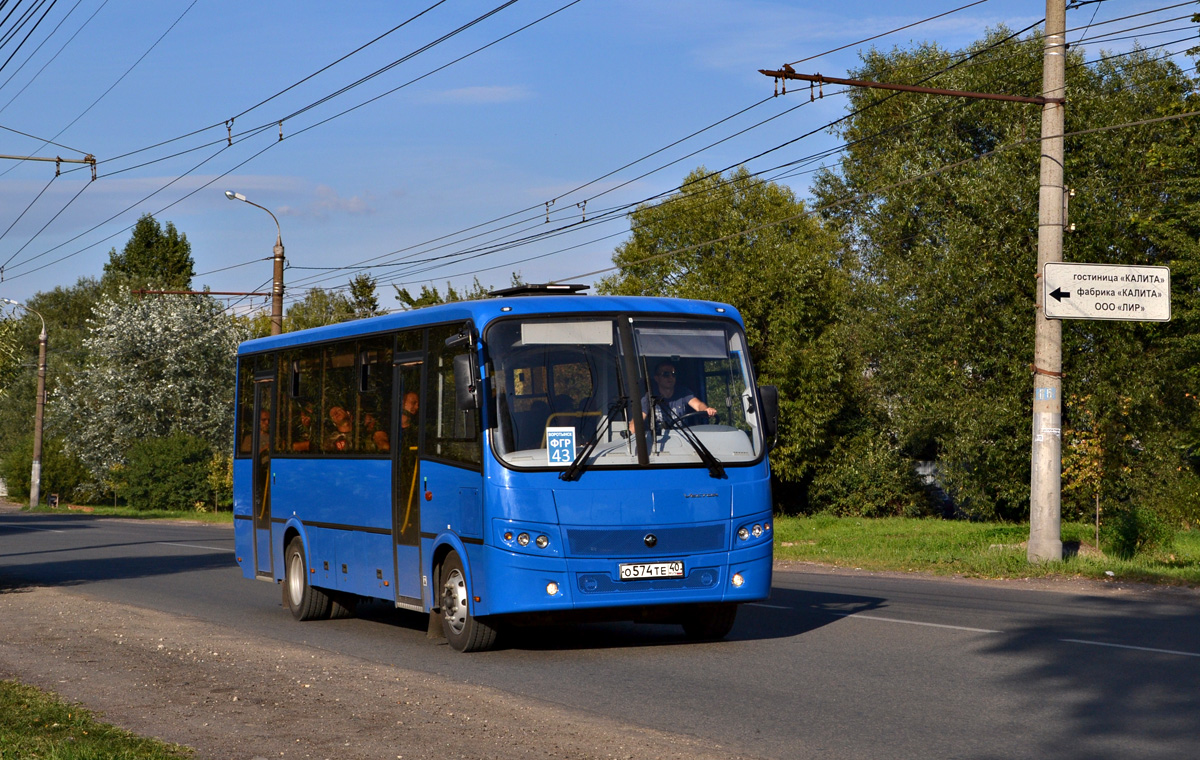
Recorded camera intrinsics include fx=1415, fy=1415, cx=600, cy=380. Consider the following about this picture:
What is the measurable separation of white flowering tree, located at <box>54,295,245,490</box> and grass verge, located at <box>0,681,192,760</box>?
177ft

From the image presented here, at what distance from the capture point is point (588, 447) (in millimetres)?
11141

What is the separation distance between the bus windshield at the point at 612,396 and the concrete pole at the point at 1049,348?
27.3ft

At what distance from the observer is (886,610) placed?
14.3 metres

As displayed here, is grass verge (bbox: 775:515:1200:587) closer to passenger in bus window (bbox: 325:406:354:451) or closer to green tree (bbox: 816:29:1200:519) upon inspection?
green tree (bbox: 816:29:1200:519)

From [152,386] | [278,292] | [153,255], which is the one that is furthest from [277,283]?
[153,255]

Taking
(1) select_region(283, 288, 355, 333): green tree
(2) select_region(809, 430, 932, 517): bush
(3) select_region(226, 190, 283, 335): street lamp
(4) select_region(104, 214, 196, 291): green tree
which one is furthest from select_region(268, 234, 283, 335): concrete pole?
(4) select_region(104, 214, 196, 291): green tree

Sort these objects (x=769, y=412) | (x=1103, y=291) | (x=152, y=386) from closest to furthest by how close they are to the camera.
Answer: (x=769, y=412), (x=1103, y=291), (x=152, y=386)

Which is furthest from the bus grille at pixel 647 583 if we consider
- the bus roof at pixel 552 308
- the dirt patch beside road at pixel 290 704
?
the bus roof at pixel 552 308

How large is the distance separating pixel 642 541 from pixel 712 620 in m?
1.42

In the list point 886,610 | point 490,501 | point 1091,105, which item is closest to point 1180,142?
point 1091,105

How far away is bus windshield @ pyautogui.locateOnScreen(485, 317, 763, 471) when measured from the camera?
11.2 m

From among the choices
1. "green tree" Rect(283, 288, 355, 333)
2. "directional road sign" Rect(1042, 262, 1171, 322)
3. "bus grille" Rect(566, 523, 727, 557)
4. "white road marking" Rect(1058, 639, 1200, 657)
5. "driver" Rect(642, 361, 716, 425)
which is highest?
"green tree" Rect(283, 288, 355, 333)

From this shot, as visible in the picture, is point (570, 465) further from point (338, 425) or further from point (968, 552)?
point (968, 552)

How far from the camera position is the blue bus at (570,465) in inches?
434
